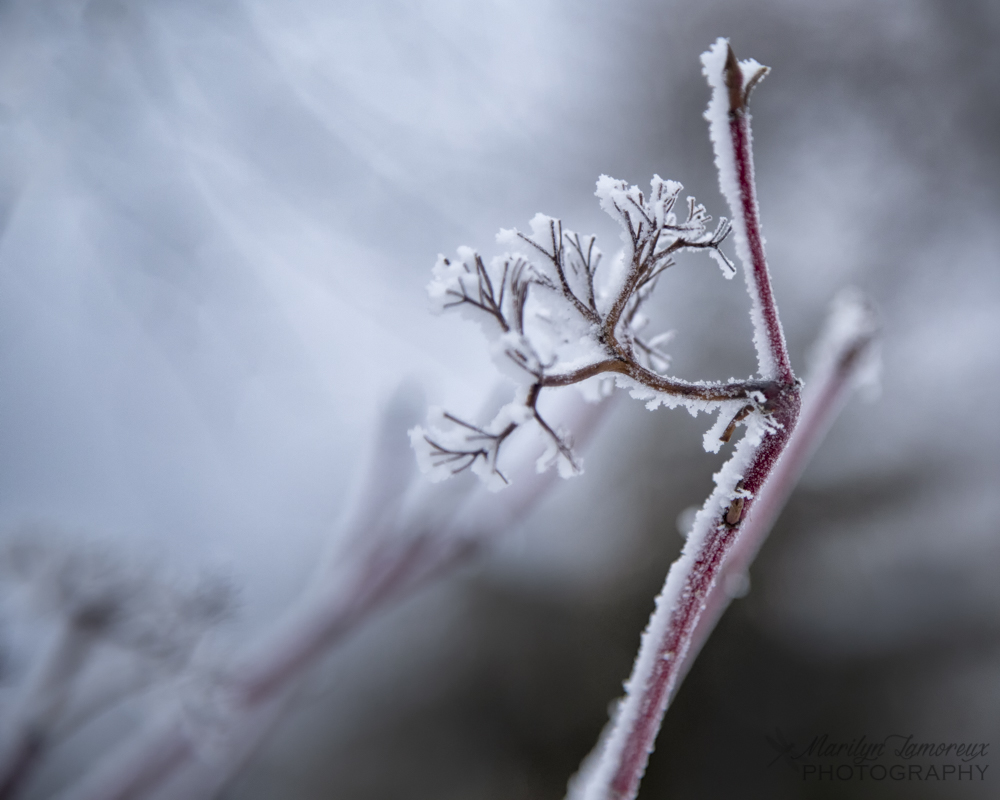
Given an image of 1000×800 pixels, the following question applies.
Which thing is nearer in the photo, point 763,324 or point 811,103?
point 763,324

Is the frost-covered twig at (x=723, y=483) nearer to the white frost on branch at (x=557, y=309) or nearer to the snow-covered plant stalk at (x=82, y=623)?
the white frost on branch at (x=557, y=309)

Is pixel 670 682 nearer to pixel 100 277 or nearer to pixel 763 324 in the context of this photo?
pixel 763 324

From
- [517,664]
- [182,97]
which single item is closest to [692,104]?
[182,97]

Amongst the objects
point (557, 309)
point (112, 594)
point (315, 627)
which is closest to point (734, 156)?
point (557, 309)

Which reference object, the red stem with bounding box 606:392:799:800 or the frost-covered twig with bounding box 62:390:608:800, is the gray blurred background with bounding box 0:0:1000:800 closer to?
the frost-covered twig with bounding box 62:390:608:800

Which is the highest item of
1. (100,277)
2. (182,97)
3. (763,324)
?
(182,97)

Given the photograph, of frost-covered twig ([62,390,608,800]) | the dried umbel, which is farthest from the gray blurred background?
the dried umbel

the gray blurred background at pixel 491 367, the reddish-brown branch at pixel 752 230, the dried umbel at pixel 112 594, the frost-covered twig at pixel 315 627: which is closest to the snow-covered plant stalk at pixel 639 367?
the reddish-brown branch at pixel 752 230
